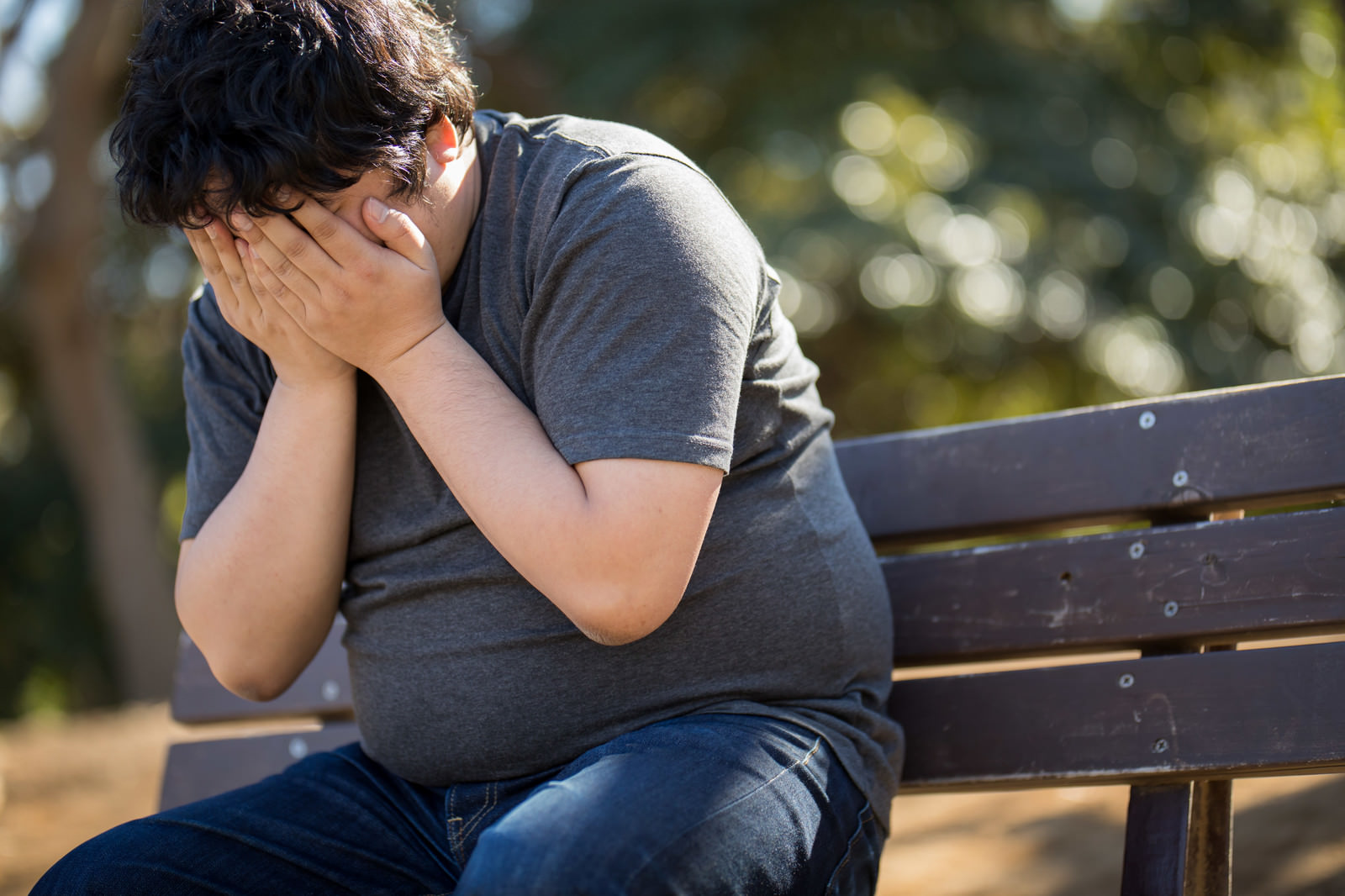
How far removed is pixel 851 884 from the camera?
4.91ft

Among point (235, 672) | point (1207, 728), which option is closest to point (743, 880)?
point (1207, 728)

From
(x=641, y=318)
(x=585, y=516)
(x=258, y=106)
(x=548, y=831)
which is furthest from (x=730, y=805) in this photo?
(x=258, y=106)

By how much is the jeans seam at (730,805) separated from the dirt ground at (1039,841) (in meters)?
1.11

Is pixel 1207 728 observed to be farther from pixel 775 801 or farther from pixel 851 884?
pixel 775 801

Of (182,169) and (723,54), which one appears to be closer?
(182,169)

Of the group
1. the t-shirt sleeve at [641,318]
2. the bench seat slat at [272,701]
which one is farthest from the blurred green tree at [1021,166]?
the t-shirt sleeve at [641,318]

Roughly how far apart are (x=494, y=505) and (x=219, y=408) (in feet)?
2.13

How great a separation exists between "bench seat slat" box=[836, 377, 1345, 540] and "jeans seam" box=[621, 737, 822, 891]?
62 cm

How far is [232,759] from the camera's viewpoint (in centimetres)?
237

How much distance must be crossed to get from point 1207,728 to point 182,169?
155cm

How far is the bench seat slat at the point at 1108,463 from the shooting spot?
169cm

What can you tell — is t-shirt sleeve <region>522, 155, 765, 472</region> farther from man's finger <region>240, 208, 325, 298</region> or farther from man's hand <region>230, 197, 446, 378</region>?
man's finger <region>240, 208, 325, 298</region>

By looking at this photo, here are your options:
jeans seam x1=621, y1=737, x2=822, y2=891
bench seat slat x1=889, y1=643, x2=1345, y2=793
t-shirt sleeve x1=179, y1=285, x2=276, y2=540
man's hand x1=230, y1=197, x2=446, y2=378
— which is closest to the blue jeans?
jeans seam x1=621, y1=737, x2=822, y2=891

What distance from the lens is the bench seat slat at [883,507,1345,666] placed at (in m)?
1.66
